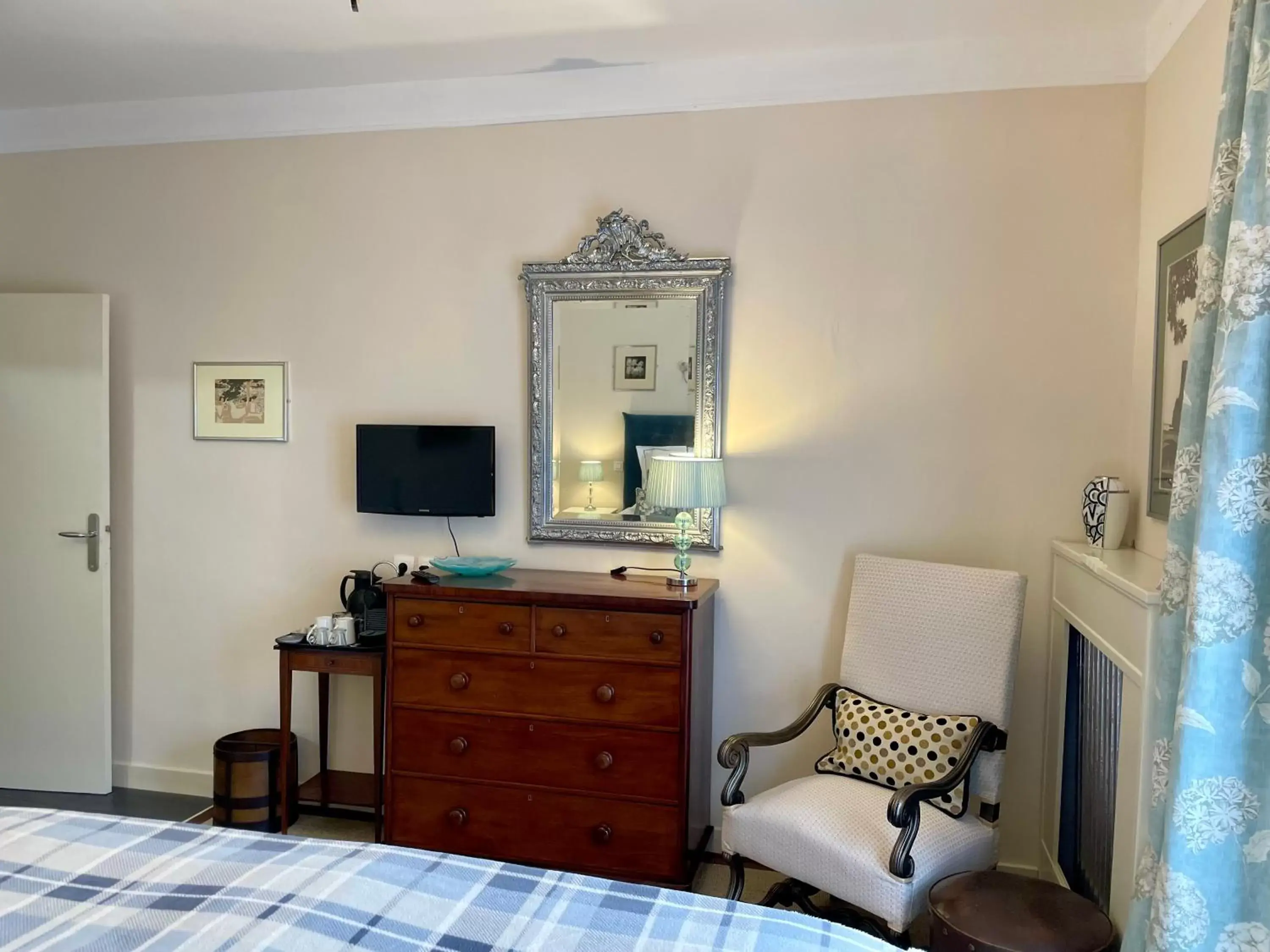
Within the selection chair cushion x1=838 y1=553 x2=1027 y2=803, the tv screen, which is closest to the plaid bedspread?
chair cushion x1=838 y1=553 x2=1027 y2=803

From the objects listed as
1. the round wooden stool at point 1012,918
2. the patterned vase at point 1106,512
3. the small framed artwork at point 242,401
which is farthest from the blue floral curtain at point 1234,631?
the small framed artwork at point 242,401

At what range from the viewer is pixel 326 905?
1.41 meters

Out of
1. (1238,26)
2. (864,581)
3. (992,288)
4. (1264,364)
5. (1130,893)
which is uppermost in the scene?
(1238,26)

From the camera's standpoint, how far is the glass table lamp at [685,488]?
9.91ft

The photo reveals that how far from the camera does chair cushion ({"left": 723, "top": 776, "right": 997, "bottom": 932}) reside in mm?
2293

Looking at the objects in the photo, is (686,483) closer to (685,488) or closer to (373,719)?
(685,488)

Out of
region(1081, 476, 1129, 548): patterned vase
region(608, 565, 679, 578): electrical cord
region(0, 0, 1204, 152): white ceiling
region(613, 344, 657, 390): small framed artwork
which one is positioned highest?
region(0, 0, 1204, 152): white ceiling

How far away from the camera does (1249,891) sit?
5.06 feet

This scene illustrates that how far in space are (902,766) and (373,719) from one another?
195 cm

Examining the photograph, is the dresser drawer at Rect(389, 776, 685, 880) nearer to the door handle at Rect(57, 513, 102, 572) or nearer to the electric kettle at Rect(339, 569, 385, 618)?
the electric kettle at Rect(339, 569, 385, 618)

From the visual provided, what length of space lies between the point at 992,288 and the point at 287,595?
284 centimetres

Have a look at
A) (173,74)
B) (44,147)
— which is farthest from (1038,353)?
(44,147)

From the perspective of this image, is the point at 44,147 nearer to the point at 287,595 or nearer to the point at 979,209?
the point at 287,595

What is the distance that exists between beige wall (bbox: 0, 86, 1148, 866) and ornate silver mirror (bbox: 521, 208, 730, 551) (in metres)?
0.09
